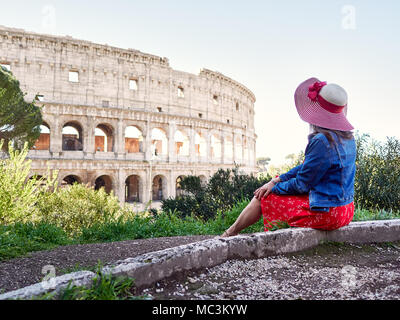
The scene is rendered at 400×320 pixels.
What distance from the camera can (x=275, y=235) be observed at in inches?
96.2

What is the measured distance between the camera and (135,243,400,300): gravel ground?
5.48 ft

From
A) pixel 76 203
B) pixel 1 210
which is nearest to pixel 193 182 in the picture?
pixel 76 203

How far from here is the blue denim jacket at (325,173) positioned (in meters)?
2.29

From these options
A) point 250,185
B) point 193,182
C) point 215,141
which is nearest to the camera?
point 250,185

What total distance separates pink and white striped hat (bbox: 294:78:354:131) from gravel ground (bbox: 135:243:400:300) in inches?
41.5

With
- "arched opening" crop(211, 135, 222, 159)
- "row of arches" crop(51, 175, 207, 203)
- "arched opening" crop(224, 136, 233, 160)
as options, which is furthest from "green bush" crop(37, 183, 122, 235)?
"arched opening" crop(224, 136, 233, 160)

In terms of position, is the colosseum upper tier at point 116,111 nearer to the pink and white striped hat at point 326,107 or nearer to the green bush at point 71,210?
the green bush at point 71,210

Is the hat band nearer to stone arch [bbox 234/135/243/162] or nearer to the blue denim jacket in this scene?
the blue denim jacket

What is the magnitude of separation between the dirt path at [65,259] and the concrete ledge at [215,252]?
2.34 ft

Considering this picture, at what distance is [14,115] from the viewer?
584 inches

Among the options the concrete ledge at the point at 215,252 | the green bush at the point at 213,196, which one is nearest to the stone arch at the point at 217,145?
the green bush at the point at 213,196

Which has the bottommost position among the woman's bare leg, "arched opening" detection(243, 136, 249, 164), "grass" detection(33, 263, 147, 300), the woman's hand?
"grass" detection(33, 263, 147, 300)
